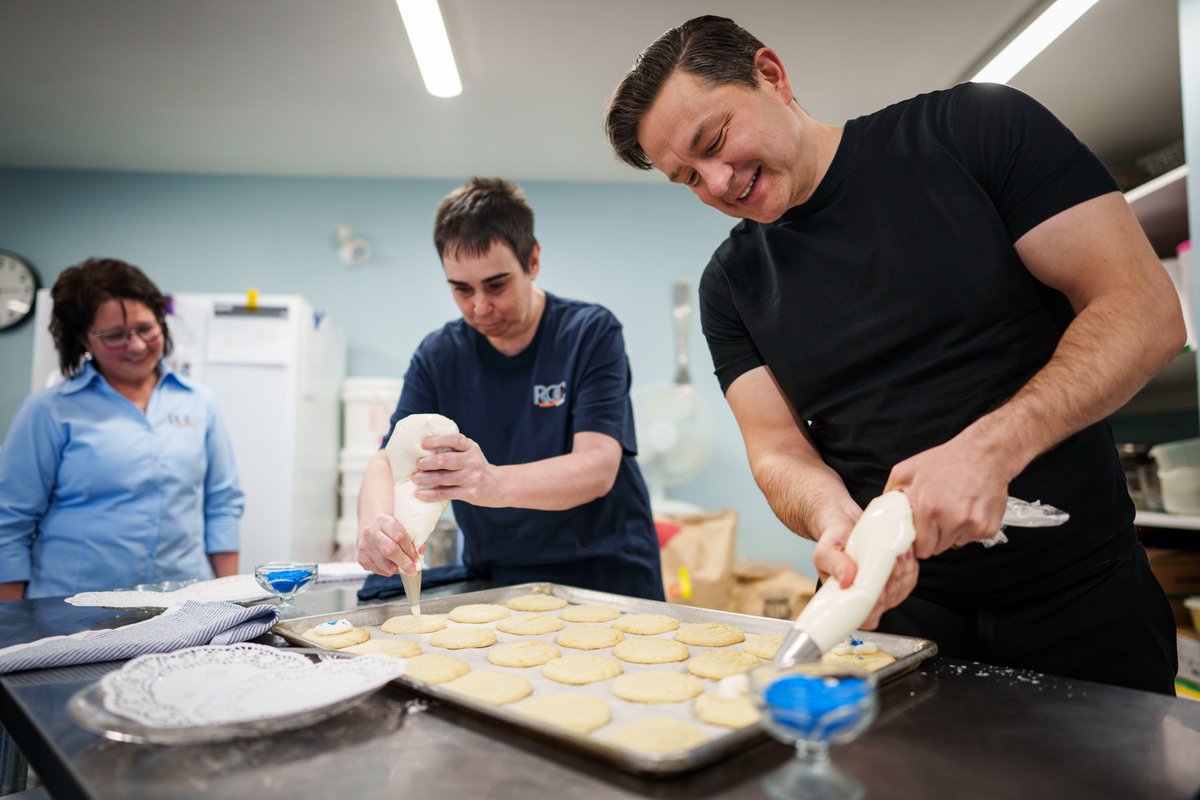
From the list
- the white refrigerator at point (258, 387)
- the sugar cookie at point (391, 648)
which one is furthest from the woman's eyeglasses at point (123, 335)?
the sugar cookie at point (391, 648)

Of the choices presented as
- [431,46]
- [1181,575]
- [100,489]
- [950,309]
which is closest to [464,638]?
[950,309]

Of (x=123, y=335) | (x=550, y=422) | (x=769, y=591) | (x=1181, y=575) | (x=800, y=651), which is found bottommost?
(x=769, y=591)

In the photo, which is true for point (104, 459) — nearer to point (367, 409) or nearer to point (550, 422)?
point (550, 422)

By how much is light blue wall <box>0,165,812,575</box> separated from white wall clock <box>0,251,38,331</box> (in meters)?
0.08

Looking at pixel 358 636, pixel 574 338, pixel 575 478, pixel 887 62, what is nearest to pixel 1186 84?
pixel 887 62

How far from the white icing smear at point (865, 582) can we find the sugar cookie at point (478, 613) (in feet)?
2.32

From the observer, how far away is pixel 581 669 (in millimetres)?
1046

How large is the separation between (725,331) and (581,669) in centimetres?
76

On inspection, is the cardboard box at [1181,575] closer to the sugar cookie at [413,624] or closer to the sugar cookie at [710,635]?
the sugar cookie at [710,635]

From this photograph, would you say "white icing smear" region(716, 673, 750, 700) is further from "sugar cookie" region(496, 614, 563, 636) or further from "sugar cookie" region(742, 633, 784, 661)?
"sugar cookie" region(496, 614, 563, 636)

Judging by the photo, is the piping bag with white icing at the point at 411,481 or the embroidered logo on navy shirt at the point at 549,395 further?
the embroidered logo on navy shirt at the point at 549,395

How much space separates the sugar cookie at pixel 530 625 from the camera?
1.29 m

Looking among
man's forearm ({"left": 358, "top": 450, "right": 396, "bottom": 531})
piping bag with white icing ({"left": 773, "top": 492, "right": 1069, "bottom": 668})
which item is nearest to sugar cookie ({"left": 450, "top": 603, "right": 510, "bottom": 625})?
man's forearm ({"left": 358, "top": 450, "right": 396, "bottom": 531})

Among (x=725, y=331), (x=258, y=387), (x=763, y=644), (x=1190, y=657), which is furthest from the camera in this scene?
(x=258, y=387)
